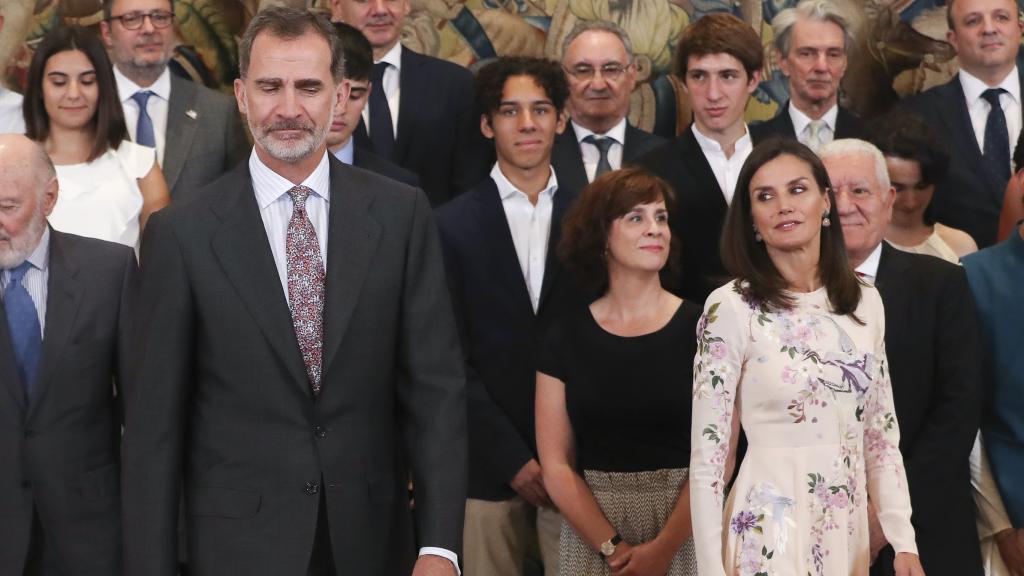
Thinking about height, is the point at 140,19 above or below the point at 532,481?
above

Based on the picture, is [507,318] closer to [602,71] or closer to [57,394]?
[602,71]

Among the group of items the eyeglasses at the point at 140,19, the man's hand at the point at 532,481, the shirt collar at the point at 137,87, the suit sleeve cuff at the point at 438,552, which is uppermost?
the eyeglasses at the point at 140,19

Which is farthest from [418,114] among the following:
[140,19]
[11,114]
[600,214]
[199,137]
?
[11,114]

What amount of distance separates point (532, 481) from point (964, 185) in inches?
78.1

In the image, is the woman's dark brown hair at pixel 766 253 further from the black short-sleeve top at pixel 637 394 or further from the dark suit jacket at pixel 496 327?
the dark suit jacket at pixel 496 327

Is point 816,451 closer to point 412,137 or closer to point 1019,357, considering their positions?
point 1019,357

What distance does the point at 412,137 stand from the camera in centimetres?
516

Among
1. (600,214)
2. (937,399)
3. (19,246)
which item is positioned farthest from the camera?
(600,214)

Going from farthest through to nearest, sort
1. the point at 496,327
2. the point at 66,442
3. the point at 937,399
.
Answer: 1. the point at 496,327
2. the point at 937,399
3. the point at 66,442

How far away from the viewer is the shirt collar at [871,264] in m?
3.98

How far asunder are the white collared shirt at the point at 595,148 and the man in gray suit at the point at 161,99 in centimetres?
118

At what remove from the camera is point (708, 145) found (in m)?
4.78

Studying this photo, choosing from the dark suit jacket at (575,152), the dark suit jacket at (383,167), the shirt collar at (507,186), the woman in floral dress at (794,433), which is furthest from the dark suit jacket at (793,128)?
the woman in floral dress at (794,433)

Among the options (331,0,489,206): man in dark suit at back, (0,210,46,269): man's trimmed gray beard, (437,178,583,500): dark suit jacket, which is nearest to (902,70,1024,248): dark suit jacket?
(437,178,583,500): dark suit jacket
